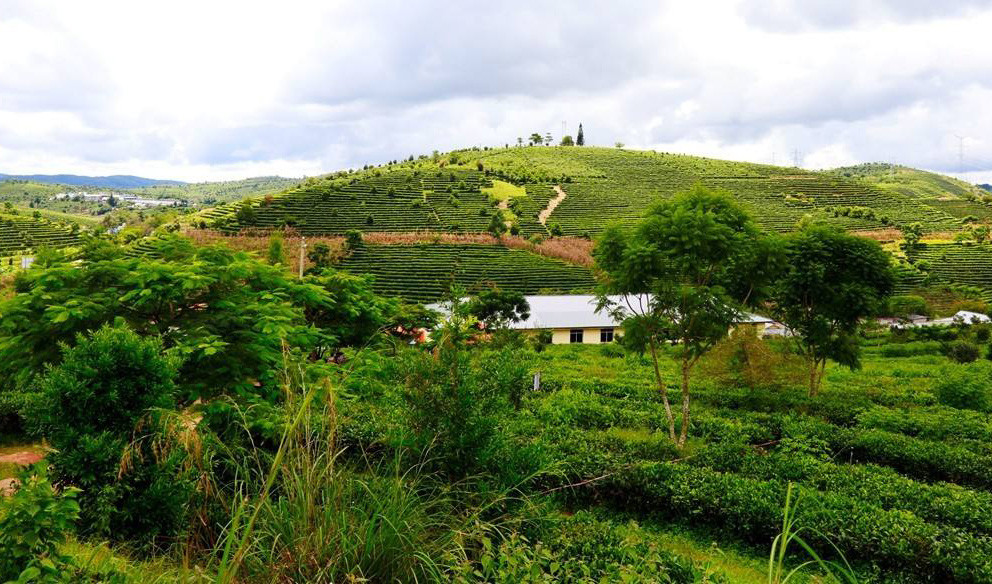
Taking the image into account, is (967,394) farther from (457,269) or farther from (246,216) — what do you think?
(246,216)

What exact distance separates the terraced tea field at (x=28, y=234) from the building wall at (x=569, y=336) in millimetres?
50128

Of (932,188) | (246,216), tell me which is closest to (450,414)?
(246,216)

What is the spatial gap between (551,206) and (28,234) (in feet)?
207

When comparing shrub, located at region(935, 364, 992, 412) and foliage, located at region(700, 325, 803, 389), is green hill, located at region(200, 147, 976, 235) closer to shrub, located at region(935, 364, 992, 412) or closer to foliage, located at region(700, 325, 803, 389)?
foliage, located at region(700, 325, 803, 389)

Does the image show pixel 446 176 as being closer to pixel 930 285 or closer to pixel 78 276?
pixel 930 285

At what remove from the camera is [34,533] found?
9.66 ft

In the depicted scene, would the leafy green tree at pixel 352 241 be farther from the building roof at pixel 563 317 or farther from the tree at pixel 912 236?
the tree at pixel 912 236

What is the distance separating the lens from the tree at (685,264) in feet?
41.7

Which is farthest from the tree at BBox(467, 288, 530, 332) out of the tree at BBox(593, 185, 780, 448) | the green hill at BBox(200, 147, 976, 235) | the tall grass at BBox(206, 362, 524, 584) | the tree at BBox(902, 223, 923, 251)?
the tree at BBox(902, 223, 923, 251)

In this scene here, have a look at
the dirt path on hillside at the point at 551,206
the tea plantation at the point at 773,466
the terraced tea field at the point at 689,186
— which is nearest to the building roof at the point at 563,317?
the tea plantation at the point at 773,466

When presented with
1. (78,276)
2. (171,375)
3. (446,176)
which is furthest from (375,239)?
(171,375)

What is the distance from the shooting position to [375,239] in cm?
6081

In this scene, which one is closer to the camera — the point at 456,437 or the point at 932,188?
the point at 456,437

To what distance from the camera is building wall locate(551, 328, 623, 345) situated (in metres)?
35.6
